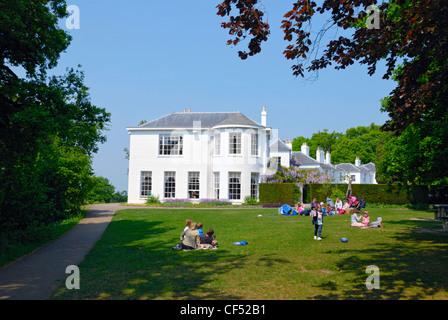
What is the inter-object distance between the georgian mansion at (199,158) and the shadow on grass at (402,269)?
21143mm

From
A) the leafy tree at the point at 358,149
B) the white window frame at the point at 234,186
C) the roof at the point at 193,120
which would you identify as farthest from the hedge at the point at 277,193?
the leafy tree at the point at 358,149

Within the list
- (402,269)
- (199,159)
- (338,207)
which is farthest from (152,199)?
(402,269)

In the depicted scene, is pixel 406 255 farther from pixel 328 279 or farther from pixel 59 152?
pixel 59 152

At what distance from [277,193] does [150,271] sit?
25.3 meters

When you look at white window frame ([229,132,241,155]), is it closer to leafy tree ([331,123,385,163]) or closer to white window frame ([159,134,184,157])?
white window frame ([159,134,184,157])

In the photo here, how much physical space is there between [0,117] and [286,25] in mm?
9235

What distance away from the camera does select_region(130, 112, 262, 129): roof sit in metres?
35.1

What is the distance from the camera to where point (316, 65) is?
8906 millimetres

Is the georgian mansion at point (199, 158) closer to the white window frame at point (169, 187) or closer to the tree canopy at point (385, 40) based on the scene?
the white window frame at point (169, 187)

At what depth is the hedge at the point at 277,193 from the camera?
108 feet

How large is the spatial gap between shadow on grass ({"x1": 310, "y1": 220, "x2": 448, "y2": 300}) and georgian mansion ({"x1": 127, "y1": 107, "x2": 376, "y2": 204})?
21143 mm

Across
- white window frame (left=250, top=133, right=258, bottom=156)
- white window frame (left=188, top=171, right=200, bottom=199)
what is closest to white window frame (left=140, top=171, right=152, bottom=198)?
white window frame (left=188, top=171, right=200, bottom=199)
